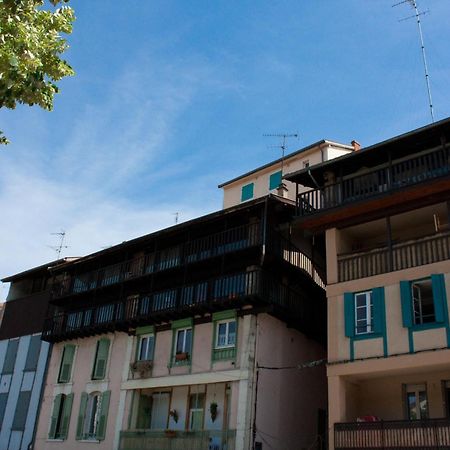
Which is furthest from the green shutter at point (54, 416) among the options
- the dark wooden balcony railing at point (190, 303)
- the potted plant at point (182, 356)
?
the potted plant at point (182, 356)

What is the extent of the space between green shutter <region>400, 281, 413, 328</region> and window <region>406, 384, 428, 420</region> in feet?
8.25

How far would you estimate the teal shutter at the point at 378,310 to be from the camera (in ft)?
63.7

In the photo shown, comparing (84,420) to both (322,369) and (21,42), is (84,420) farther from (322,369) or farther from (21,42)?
(21,42)

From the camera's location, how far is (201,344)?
2453cm

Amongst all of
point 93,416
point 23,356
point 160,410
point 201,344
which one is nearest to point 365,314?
point 201,344

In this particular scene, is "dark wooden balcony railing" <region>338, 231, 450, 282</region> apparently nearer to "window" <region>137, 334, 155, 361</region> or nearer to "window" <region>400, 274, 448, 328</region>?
"window" <region>400, 274, 448, 328</region>

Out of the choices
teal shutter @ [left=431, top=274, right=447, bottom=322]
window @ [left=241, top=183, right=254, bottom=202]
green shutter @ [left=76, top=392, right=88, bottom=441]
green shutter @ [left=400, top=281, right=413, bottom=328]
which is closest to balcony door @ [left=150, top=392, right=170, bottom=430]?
green shutter @ [left=76, top=392, right=88, bottom=441]

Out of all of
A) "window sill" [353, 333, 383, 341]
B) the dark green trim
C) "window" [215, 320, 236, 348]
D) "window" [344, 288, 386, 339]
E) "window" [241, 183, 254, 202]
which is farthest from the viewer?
"window" [241, 183, 254, 202]

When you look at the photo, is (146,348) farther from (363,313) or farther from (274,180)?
(274,180)

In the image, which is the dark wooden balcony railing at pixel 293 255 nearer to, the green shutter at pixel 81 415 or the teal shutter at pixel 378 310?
the teal shutter at pixel 378 310

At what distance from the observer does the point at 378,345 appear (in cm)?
1925

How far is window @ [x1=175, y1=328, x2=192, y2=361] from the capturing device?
24.8 m

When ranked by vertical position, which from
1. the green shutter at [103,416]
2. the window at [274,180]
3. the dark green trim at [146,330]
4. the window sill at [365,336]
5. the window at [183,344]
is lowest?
the green shutter at [103,416]

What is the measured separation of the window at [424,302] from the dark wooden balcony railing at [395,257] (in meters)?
0.66
